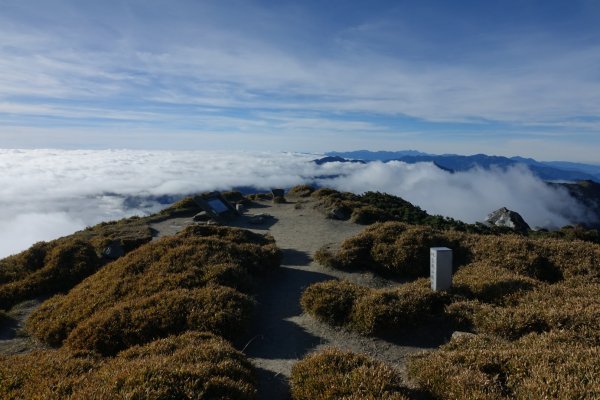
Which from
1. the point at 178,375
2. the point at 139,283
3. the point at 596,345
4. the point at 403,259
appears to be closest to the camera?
the point at 178,375

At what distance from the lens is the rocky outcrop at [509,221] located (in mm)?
30559

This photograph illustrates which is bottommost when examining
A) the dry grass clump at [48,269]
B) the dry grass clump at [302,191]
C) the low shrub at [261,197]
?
the dry grass clump at [48,269]

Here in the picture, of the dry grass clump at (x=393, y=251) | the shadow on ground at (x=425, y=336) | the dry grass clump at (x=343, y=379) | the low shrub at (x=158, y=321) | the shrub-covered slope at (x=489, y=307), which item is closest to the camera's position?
the dry grass clump at (x=343, y=379)

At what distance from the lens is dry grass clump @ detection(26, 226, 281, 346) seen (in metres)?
12.9

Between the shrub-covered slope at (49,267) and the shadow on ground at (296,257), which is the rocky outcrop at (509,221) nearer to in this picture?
the shadow on ground at (296,257)

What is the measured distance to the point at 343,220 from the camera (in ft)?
92.9

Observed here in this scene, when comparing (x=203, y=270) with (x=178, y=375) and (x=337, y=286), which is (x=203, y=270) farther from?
(x=178, y=375)

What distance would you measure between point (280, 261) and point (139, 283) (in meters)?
6.37

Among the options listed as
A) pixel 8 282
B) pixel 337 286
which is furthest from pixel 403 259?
pixel 8 282

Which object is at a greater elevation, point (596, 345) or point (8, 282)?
point (596, 345)

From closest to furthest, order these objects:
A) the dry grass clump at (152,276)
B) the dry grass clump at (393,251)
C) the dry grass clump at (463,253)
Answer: the dry grass clump at (152,276) → the dry grass clump at (463,253) → the dry grass clump at (393,251)

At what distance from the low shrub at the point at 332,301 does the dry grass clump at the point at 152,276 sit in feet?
7.61

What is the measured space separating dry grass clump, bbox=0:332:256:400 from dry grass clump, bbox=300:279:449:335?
3819 mm

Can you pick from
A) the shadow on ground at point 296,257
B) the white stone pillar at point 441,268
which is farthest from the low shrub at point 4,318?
the white stone pillar at point 441,268
